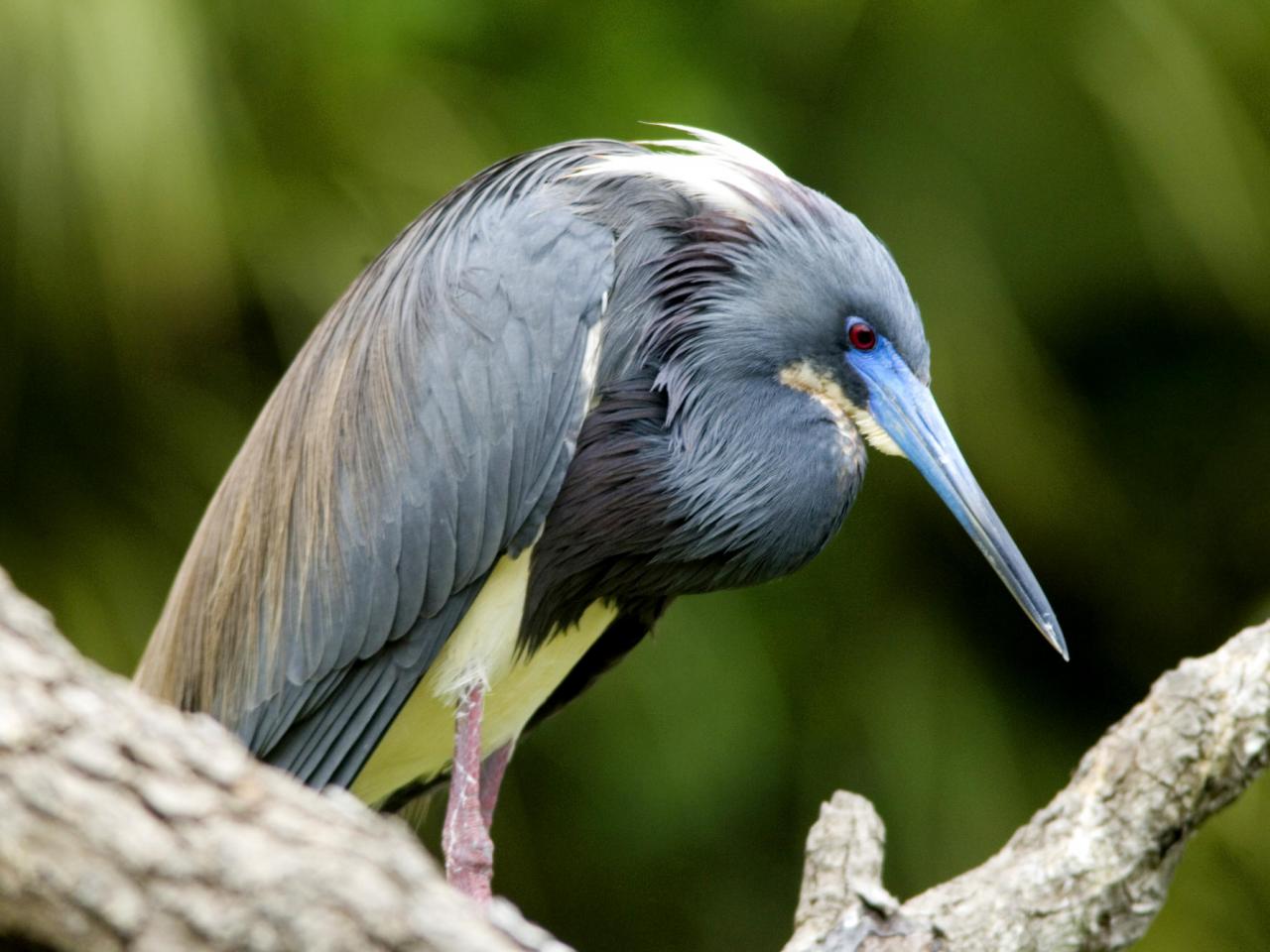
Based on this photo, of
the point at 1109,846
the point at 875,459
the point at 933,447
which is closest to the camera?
the point at 1109,846

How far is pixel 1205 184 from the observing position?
3.26m

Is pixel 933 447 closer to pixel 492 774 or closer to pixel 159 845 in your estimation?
pixel 492 774

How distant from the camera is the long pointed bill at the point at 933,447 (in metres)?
2.12

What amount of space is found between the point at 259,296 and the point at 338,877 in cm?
236

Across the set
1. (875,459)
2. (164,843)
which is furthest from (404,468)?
(875,459)

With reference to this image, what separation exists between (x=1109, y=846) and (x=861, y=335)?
0.76 meters

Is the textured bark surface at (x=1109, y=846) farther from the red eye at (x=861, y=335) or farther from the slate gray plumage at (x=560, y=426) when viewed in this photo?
the red eye at (x=861, y=335)

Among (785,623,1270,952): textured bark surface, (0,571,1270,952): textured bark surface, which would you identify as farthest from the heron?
(0,571,1270,952): textured bark surface

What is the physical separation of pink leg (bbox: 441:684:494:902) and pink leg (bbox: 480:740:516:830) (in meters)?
0.25

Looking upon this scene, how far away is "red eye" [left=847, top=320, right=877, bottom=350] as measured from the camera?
84.1 inches

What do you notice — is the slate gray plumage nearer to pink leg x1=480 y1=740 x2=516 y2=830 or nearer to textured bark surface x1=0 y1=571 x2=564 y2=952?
pink leg x1=480 y1=740 x2=516 y2=830

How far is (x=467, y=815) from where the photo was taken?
2.16 metres

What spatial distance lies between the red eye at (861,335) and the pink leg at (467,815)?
72cm

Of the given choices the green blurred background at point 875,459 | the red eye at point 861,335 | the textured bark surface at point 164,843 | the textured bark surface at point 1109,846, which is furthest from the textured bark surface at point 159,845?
the green blurred background at point 875,459
